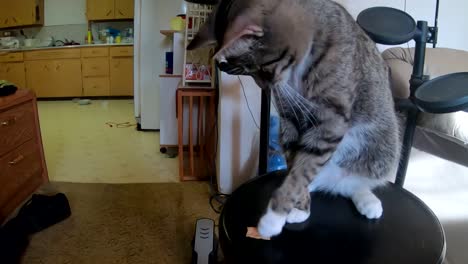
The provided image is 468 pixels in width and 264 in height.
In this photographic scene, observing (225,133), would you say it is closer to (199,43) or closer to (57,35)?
(199,43)

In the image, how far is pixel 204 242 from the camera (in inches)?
51.9

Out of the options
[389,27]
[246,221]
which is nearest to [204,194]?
[246,221]

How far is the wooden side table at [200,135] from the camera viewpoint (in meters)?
2.13

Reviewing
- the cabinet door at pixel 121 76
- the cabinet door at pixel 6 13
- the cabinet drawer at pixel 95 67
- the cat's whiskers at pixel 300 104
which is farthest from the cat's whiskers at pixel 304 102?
the cabinet door at pixel 6 13

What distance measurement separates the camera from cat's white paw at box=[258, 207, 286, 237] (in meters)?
0.75

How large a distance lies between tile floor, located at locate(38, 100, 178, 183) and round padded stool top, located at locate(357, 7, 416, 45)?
1.67 meters

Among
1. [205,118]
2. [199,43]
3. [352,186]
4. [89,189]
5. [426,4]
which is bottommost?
[89,189]

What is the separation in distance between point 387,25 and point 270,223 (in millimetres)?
593

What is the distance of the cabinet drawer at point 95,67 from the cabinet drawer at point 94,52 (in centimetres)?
6

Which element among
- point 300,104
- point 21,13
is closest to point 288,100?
point 300,104

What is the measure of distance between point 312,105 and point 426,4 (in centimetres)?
140

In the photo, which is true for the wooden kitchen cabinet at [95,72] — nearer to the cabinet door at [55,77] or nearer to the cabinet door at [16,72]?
the cabinet door at [55,77]

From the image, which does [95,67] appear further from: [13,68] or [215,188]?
[215,188]

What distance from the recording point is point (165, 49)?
320 cm
